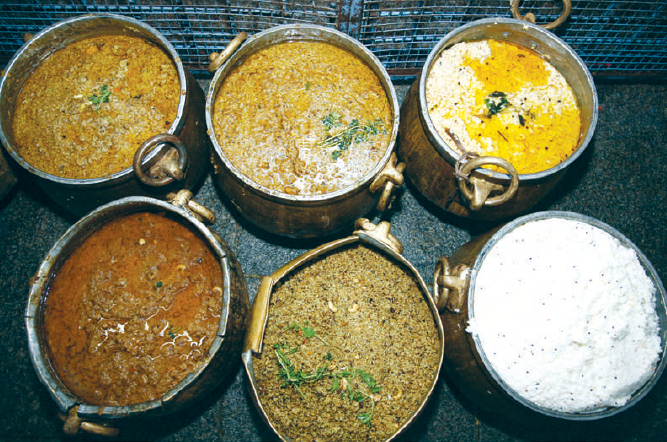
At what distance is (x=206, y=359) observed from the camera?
1809 millimetres

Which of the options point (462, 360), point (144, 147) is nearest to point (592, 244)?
point (462, 360)

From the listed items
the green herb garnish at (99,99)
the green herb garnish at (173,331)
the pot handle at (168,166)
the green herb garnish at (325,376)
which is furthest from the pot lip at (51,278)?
the green herb garnish at (99,99)

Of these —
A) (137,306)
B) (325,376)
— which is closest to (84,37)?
(137,306)

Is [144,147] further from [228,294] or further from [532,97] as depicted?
[532,97]

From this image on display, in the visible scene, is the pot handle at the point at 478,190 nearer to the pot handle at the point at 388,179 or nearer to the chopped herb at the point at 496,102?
the pot handle at the point at 388,179

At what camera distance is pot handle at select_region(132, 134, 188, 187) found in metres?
1.92

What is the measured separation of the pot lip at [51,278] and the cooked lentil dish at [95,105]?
292 mm

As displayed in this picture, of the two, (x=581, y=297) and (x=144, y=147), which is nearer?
(x=144, y=147)

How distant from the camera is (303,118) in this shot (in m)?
2.22

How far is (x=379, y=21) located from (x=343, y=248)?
165 cm

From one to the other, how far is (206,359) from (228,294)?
0.30 metres

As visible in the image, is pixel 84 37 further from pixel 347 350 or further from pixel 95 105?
pixel 347 350

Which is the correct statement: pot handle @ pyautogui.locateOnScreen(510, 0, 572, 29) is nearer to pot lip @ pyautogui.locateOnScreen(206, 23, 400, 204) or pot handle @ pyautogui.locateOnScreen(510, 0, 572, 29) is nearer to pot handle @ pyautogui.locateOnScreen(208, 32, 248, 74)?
pot lip @ pyautogui.locateOnScreen(206, 23, 400, 204)

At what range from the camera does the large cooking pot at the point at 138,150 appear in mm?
1982
